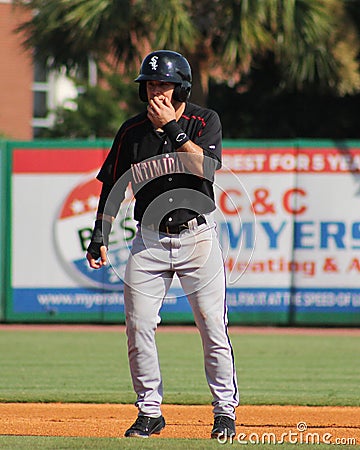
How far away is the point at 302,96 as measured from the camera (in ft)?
63.0

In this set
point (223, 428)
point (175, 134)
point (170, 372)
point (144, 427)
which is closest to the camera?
point (175, 134)

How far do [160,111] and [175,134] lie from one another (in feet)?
0.55

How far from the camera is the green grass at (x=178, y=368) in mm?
8445

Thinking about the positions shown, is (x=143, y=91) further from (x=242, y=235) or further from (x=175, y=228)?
(x=242, y=235)

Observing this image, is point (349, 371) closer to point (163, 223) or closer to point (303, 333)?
point (303, 333)

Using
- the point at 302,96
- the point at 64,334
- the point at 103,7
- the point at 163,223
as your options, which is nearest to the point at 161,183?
the point at 163,223

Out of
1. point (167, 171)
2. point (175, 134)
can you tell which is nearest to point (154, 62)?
point (175, 134)

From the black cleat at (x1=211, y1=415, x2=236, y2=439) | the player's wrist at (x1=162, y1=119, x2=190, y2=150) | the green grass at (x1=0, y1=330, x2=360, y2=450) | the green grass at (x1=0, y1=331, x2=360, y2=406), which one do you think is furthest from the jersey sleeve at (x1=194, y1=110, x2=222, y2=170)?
the green grass at (x1=0, y1=331, x2=360, y2=406)

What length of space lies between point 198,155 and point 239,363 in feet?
16.7

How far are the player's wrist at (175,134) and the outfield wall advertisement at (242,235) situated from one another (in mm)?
7729

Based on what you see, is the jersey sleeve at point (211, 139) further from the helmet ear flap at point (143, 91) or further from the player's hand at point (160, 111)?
the helmet ear flap at point (143, 91)

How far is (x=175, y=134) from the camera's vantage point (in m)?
5.69

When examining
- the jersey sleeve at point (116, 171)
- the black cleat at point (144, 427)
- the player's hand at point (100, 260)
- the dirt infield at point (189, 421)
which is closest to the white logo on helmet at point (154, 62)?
the jersey sleeve at point (116, 171)

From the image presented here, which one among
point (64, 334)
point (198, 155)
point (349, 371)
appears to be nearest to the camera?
point (198, 155)
